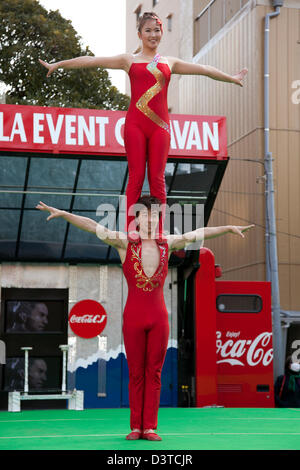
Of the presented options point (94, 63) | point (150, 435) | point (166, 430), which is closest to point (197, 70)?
point (94, 63)

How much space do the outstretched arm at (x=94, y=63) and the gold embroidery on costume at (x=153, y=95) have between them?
0.86ft

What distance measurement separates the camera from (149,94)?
7.77 m

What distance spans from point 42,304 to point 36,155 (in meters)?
3.06

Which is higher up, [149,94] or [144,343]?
[149,94]

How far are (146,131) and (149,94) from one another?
1.21 ft

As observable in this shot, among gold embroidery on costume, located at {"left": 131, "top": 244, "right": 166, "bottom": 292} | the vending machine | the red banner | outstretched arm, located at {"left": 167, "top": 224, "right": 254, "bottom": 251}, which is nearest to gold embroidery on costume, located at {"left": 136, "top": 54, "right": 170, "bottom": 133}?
outstretched arm, located at {"left": 167, "top": 224, "right": 254, "bottom": 251}

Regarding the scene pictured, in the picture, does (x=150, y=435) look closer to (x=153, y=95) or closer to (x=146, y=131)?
(x=146, y=131)

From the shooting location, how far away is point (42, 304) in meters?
15.3

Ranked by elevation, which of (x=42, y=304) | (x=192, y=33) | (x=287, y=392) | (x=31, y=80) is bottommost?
(x=287, y=392)

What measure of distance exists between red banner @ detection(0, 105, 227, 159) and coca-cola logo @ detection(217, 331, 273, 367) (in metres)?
3.51

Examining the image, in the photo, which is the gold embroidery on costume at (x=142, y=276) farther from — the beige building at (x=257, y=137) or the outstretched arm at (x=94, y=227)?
the beige building at (x=257, y=137)
